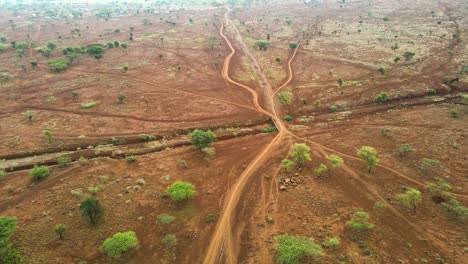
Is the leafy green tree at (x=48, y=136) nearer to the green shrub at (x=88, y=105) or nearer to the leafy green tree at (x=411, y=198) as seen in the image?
the green shrub at (x=88, y=105)

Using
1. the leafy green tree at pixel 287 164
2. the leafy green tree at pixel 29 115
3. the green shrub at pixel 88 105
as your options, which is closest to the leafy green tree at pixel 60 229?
the leafy green tree at pixel 287 164

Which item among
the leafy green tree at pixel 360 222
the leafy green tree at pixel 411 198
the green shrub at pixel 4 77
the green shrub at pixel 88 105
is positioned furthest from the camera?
the green shrub at pixel 4 77

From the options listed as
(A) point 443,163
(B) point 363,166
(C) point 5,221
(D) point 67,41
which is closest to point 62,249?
(C) point 5,221

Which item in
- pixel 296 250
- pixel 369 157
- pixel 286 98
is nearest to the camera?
pixel 296 250

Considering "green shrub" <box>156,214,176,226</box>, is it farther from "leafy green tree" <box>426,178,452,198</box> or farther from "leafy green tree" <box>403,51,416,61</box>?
"leafy green tree" <box>403,51,416,61</box>

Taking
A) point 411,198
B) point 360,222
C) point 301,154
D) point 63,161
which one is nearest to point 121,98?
point 63,161

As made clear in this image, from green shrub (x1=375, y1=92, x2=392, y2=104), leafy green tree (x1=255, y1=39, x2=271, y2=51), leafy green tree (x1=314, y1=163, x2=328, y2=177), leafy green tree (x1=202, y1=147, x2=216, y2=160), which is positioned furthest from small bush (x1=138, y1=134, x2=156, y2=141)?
leafy green tree (x1=255, y1=39, x2=271, y2=51)

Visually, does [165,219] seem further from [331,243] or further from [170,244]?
[331,243]
